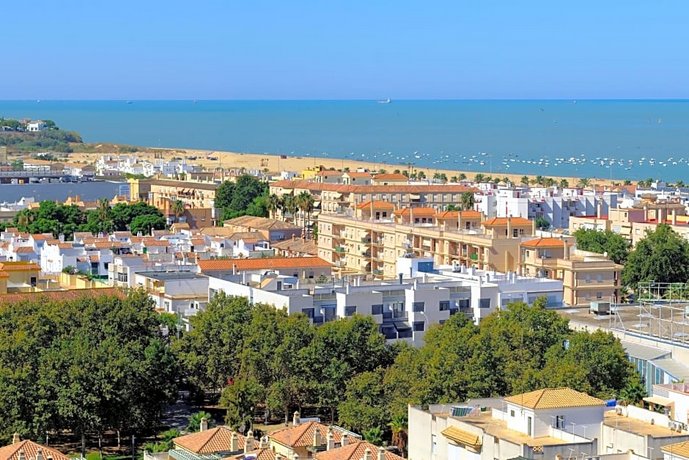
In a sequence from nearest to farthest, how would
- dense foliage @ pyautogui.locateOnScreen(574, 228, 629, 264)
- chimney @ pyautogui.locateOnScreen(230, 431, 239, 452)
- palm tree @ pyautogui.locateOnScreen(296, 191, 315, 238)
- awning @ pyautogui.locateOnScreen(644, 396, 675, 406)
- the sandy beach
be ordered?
1. chimney @ pyautogui.locateOnScreen(230, 431, 239, 452)
2. awning @ pyautogui.locateOnScreen(644, 396, 675, 406)
3. dense foliage @ pyautogui.locateOnScreen(574, 228, 629, 264)
4. palm tree @ pyautogui.locateOnScreen(296, 191, 315, 238)
5. the sandy beach

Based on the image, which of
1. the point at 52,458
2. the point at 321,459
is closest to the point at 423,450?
the point at 321,459

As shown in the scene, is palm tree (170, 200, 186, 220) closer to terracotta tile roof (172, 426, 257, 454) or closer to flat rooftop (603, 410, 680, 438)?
terracotta tile roof (172, 426, 257, 454)

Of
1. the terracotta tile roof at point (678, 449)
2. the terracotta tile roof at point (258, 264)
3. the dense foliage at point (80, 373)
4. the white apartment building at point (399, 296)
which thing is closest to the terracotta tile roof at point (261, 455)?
the terracotta tile roof at point (678, 449)

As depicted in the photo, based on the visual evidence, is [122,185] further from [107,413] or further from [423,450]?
[423,450]

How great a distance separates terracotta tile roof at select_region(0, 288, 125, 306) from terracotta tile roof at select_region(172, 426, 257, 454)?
58.4 feet

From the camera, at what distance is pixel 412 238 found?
219 feet

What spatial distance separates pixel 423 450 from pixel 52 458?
687 centimetres

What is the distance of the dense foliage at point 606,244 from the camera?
6494 centimetres

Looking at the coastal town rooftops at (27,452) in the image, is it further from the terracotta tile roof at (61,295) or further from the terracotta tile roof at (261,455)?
the terracotta tile roof at (61,295)

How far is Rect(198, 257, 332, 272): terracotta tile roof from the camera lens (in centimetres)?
5288

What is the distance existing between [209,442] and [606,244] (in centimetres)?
4129

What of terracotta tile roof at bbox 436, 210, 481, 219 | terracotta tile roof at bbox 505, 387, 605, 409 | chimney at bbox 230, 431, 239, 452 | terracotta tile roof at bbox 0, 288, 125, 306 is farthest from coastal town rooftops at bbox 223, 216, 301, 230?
terracotta tile roof at bbox 505, 387, 605, 409

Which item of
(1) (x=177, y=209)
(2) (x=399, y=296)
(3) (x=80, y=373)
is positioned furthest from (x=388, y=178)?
(3) (x=80, y=373)

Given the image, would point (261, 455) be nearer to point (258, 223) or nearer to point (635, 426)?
point (635, 426)
